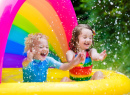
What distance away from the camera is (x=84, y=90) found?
222 cm

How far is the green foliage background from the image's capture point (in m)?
5.00

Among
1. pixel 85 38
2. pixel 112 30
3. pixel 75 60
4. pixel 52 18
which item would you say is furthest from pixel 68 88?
pixel 112 30

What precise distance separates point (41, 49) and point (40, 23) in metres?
0.92

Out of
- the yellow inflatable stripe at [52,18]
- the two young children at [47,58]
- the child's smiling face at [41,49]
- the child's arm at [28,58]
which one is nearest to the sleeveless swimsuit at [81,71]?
the two young children at [47,58]

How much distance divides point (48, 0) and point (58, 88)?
1.60 meters

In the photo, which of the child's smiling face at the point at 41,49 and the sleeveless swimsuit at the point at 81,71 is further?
the sleeveless swimsuit at the point at 81,71

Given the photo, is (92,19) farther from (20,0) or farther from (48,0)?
(20,0)

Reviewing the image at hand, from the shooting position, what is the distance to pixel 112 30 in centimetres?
559

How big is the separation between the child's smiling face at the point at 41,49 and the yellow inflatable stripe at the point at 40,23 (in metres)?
0.81

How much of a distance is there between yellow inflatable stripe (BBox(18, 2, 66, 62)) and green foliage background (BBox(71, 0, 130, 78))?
1.64 meters

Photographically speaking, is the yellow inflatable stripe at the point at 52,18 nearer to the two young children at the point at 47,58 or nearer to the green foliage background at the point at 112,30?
the two young children at the point at 47,58

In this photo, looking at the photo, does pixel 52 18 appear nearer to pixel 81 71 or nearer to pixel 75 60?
pixel 81 71

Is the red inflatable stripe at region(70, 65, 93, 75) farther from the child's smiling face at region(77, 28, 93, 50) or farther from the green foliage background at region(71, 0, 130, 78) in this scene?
the green foliage background at region(71, 0, 130, 78)

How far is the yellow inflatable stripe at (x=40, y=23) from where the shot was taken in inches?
133
